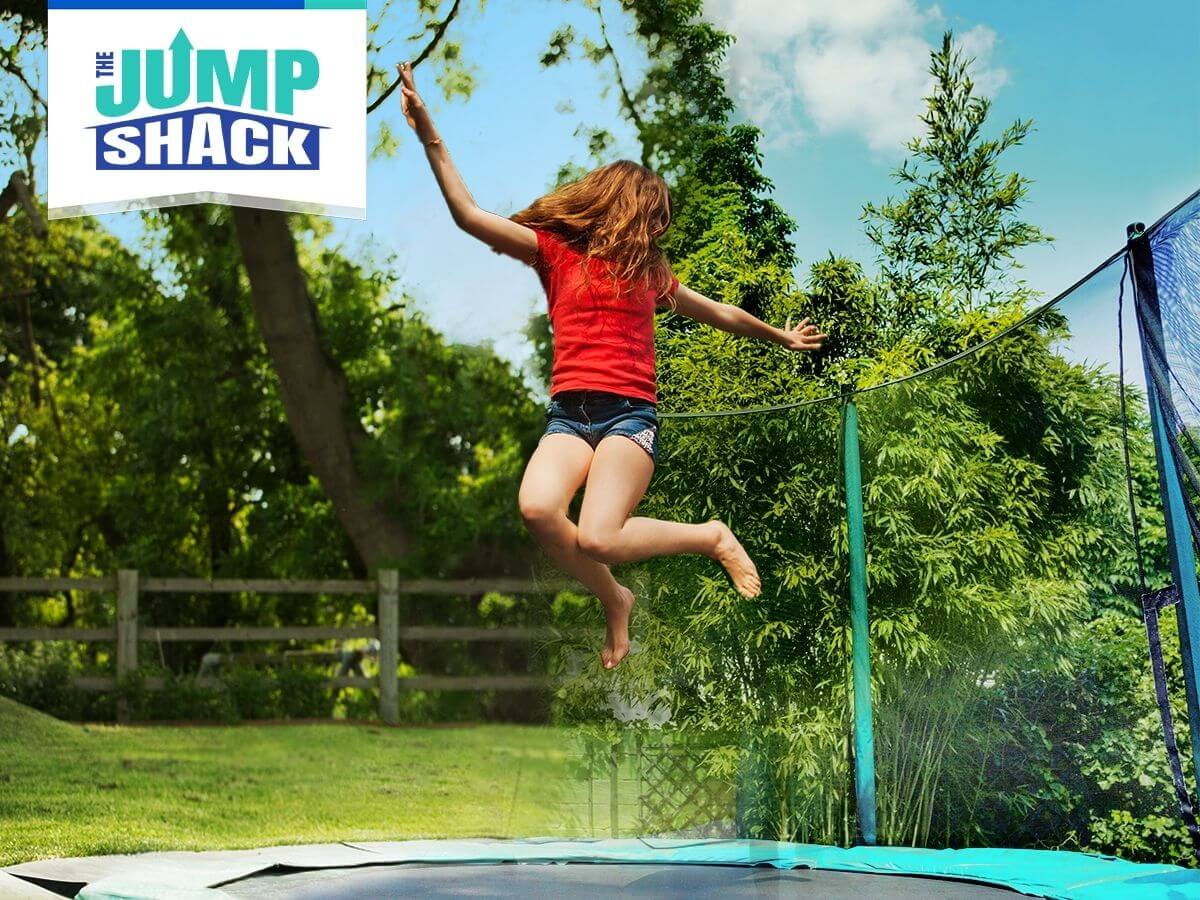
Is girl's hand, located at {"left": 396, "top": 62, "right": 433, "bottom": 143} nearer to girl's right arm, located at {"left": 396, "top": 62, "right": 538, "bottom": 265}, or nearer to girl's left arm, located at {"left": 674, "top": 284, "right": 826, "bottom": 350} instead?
girl's right arm, located at {"left": 396, "top": 62, "right": 538, "bottom": 265}

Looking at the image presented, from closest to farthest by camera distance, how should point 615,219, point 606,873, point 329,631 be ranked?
point 615,219 → point 606,873 → point 329,631

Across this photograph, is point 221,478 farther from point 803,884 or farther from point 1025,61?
point 803,884

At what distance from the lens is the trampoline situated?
2424mm

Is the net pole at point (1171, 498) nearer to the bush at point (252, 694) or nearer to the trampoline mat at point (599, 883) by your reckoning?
the trampoline mat at point (599, 883)

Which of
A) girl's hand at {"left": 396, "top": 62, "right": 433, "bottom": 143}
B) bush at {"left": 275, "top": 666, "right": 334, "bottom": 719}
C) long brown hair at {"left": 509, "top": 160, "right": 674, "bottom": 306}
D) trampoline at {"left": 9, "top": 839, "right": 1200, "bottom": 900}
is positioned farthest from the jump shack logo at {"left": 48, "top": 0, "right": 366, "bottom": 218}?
girl's hand at {"left": 396, "top": 62, "right": 433, "bottom": 143}

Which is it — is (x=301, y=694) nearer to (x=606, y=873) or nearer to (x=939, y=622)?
(x=606, y=873)

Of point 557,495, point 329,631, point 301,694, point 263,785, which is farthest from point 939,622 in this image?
point 329,631

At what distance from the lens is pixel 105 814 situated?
3854mm

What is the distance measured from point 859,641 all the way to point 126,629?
4.46 meters

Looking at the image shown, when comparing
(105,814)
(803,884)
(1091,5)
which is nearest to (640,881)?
(803,884)

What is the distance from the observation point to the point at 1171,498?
214 centimetres

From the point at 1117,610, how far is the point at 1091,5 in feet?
11.3

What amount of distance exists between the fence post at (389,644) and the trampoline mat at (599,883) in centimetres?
358

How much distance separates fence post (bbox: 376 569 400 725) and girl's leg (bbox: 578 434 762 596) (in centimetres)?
453
